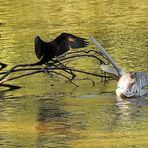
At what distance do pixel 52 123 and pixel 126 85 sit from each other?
1359mm

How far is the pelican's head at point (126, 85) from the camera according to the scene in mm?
9992

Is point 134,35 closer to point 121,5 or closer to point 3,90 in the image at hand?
point 3,90

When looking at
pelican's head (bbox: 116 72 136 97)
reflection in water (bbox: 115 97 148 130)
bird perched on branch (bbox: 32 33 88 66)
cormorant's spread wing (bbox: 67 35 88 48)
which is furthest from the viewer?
cormorant's spread wing (bbox: 67 35 88 48)

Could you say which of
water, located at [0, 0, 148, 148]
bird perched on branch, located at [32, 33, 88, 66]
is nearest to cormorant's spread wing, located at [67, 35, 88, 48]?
bird perched on branch, located at [32, 33, 88, 66]

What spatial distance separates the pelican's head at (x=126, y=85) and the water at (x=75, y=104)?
3.2 inches

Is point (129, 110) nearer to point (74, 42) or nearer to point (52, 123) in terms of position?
point (52, 123)

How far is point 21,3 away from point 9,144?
18986 millimetres

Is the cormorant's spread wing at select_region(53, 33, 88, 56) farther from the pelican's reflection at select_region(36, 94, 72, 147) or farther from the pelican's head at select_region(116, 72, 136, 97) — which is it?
the pelican's head at select_region(116, 72, 136, 97)

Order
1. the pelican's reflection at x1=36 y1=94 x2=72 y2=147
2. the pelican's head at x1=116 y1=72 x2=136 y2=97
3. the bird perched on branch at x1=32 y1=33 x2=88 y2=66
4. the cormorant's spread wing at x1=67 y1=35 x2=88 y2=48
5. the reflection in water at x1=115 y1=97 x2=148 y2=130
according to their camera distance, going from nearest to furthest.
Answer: the pelican's reflection at x1=36 y1=94 x2=72 y2=147 < the reflection in water at x1=115 y1=97 x2=148 y2=130 < the pelican's head at x1=116 y1=72 x2=136 y2=97 < the bird perched on branch at x1=32 y1=33 x2=88 y2=66 < the cormorant's spread wing at x1=67 y1=35 x2=88 y2=48

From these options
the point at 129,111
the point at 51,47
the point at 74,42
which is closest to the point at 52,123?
the point at 129,111

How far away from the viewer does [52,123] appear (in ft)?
29.5

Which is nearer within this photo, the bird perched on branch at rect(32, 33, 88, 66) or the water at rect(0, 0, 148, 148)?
the water at rect(0, 0, 148, 148)

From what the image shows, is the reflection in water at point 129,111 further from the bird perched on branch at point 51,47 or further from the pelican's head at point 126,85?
the bird perched on branch at point 51,47

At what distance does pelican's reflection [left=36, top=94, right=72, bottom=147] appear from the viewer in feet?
26.5
